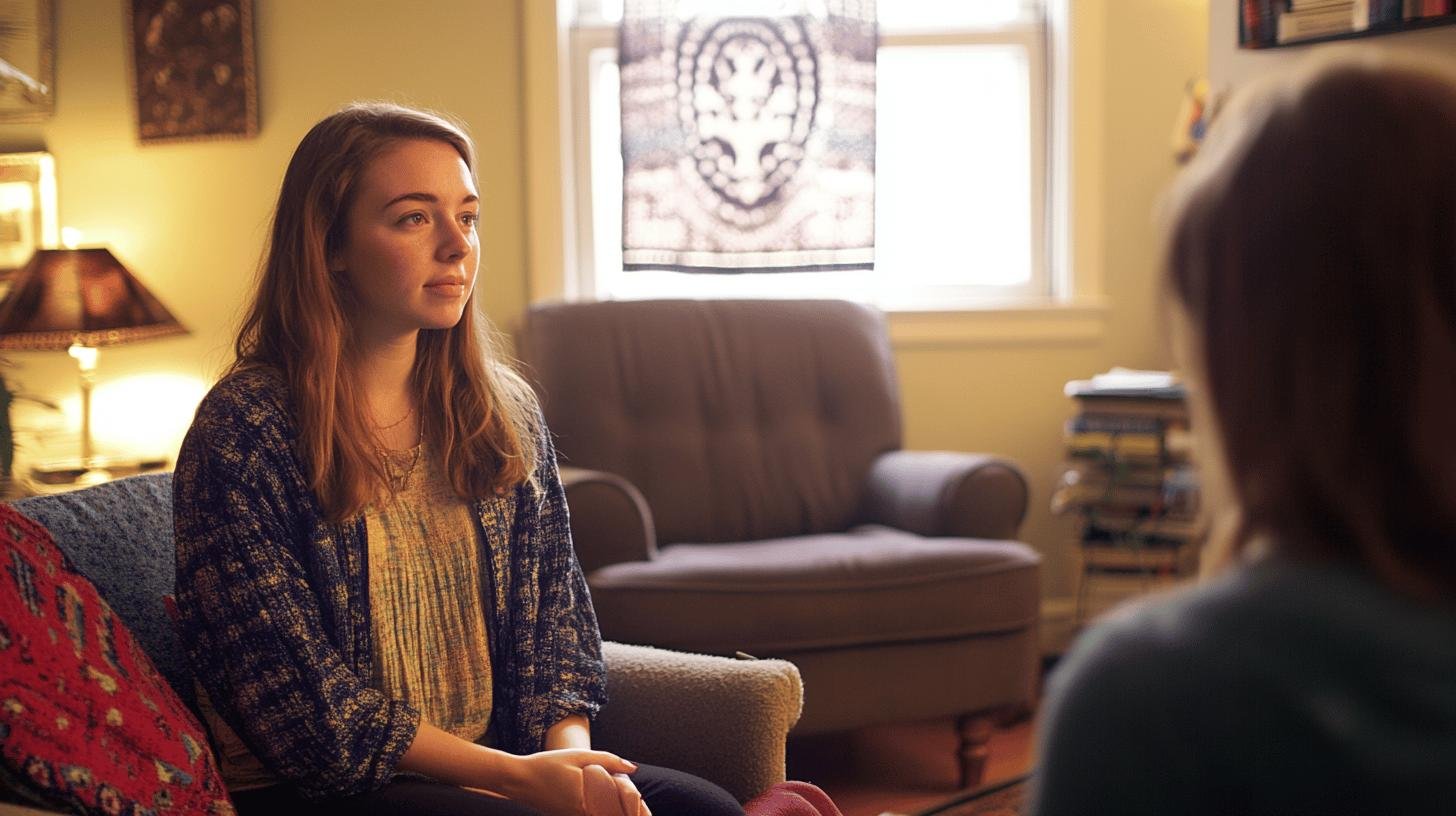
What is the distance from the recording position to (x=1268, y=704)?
0.45 metres

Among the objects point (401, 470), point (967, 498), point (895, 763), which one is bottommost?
point (895, 763)

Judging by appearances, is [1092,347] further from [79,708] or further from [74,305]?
[79,708]

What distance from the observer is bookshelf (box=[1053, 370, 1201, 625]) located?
3.15m

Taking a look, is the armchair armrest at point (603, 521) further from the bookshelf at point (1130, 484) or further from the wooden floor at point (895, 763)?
the bookshelf at point (1130, 484)

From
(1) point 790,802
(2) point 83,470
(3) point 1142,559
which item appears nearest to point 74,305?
(2) point 83,470

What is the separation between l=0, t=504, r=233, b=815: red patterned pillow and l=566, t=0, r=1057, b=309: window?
258 cm

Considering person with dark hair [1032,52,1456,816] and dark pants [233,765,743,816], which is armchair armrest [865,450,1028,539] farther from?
person with dark hair [1032,52,1456,816]

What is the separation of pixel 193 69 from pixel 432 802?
2840 mm

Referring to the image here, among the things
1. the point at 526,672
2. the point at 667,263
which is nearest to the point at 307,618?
the point at 526,672

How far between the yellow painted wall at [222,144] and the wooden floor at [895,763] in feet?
5.09

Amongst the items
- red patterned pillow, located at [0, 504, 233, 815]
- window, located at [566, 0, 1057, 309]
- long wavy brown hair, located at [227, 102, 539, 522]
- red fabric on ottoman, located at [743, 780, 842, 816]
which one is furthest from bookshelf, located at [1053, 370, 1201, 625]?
red patterned pillow, located at [0, 504, 233, 815]

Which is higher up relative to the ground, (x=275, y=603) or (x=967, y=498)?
(x=275, y=603)

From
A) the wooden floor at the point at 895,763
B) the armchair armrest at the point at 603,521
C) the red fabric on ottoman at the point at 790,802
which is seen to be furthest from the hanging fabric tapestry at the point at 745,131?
the red fabric on ottoman at the point at 790,802

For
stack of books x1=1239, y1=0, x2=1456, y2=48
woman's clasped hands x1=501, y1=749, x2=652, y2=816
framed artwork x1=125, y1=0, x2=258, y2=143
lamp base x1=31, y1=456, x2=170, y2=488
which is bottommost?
woman's clasped hands x1=501, y1=749, x2=652, y2=816
